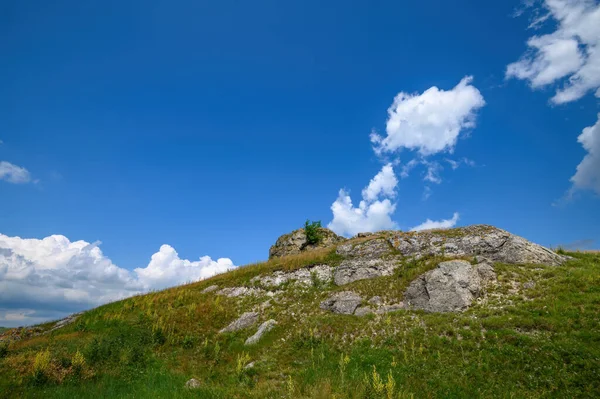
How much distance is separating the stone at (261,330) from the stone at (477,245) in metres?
18.4

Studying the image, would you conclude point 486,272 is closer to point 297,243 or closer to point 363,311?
point 363,311

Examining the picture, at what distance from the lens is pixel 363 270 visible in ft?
114

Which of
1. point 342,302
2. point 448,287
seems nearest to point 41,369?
point 342,302

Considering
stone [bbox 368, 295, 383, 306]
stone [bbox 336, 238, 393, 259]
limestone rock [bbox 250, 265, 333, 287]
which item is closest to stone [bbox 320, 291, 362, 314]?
stone [bbox 368, 295, 383, 306]

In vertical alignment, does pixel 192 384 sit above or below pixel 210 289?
below

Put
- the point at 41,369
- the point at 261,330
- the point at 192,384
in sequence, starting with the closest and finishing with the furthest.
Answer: the point at 192,384 < the point at 41,369 < the point at 261,330

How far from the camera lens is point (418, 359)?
17031 mm

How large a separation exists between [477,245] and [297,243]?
32.3 meters

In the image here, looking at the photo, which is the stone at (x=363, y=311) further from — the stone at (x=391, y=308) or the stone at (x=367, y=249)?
the stone at (x=367, y=249)

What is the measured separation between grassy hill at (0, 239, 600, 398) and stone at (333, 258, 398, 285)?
311 centimetres

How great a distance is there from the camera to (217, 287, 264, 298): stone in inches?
1367

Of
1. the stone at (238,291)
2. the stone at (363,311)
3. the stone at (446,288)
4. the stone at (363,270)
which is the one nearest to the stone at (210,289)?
the stone at (238,291)

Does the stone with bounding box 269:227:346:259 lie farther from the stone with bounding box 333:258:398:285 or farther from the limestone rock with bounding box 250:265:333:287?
the stone with bounding box 333:258:398:285

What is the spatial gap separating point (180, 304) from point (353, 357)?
22.0 meters
